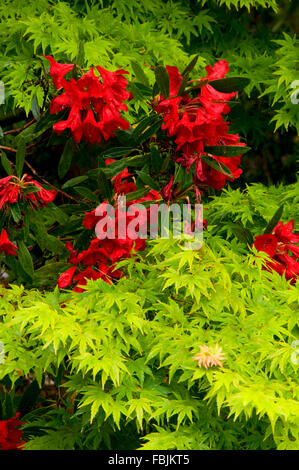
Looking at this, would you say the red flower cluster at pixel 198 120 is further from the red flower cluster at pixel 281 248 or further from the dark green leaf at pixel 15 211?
the dark green leaf at pixel 15 211

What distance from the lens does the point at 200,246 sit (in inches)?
52.7

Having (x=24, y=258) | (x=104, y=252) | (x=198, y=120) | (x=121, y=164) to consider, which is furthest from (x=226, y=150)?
(x=24, y=258)

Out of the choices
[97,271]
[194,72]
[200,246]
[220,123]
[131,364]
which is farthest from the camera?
[194,72]

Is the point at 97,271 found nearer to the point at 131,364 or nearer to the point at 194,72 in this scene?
the point at 131,364

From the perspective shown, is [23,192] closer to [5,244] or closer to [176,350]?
[5,244]

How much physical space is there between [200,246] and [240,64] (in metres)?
0.92

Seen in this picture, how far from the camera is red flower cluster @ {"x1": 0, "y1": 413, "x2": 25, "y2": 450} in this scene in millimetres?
1500

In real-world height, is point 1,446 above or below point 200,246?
below

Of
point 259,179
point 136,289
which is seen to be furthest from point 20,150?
point 259,179

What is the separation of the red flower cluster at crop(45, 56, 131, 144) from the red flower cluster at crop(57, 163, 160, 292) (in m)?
0.18

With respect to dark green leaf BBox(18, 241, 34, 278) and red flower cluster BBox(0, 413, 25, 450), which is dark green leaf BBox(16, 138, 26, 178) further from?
red flower cluster BBox(0, 413, 25, 450)

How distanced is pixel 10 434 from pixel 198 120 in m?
0.93

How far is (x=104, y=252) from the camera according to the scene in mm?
1487

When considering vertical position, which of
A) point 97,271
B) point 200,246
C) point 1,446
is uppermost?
point 200,246
